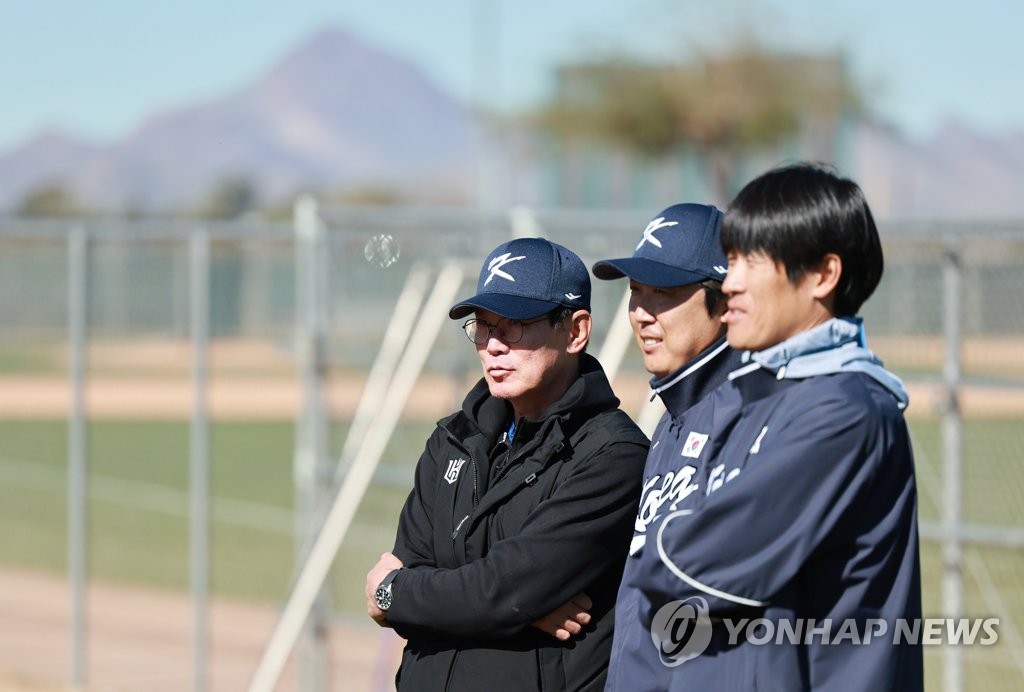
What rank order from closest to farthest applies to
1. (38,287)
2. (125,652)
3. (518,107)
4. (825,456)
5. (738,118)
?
(825,456), (125,652), (38,287), (738,118), (518,107)

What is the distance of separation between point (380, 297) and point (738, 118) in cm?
4833

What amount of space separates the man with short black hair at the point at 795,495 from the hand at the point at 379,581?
0.83 m

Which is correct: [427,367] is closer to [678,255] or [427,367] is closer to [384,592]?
[384,592]

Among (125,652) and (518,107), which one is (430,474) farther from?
(518,107)

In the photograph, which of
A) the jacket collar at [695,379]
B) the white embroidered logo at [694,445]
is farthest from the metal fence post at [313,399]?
the white embroidered logo at [694,445]

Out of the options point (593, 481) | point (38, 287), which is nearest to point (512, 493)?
point (593, 481)

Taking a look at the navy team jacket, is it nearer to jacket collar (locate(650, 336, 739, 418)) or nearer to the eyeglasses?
jacket collar (locate(650, 336, 739, 418))

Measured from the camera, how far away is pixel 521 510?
10.0 feet

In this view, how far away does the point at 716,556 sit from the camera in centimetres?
224

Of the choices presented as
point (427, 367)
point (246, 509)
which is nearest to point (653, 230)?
point (427, 367)

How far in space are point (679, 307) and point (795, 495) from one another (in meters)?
0.74

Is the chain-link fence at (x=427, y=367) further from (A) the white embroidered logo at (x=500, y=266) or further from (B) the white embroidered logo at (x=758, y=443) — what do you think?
(B) the white embroidered logo at (x=758, y=443)

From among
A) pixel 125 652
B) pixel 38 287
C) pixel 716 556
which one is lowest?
pixel 125 652

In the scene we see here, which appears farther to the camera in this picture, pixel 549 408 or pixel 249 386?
pixel 249 386
